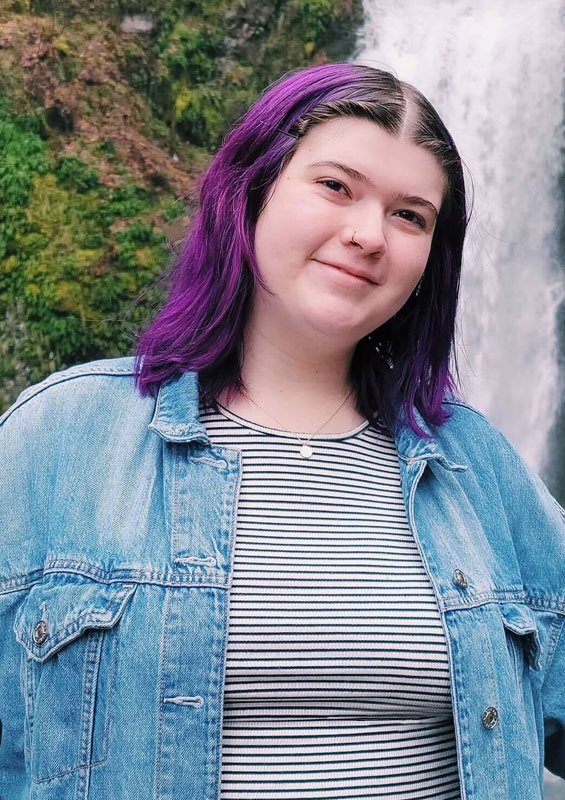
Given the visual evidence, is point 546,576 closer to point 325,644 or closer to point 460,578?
point 460,578

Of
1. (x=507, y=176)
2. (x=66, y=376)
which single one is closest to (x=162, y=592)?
(x=66, y=376)

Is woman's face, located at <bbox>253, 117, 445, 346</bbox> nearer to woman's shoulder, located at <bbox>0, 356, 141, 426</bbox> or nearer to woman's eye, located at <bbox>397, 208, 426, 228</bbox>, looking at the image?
woman's eye, located at <bbox>397, 208, 426, 228</bbox>

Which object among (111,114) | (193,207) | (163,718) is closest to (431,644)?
(163,718)

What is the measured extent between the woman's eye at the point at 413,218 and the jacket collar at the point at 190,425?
0.32 meters

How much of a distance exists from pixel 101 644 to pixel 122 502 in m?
0.19

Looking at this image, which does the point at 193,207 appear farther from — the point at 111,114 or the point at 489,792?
the point at 111,114

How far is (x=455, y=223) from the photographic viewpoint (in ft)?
4.79

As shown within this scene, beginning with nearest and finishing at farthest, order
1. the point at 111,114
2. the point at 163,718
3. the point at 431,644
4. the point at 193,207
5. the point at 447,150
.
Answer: the point at 163,718, the point at 431,644, the point at 447,150, the point at 193,207, the point at 111,114

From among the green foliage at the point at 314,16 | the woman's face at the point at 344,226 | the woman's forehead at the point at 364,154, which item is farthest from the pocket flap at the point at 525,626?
the green foliage at the point at 314,16

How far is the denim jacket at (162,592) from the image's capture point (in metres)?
1.14

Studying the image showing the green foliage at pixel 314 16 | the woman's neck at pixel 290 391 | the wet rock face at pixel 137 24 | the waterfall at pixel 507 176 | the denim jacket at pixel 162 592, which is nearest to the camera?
the denim jacket at pixel 162 592

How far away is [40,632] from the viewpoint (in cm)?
119

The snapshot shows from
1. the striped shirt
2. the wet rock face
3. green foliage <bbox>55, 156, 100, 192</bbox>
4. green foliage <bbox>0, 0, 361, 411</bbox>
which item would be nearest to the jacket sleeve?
the striped shirt

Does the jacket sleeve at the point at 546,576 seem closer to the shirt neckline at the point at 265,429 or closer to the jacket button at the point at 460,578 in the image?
the jacket button at the point at 460,578
